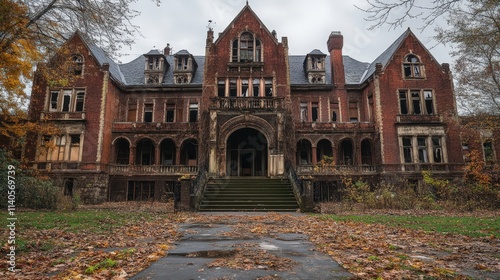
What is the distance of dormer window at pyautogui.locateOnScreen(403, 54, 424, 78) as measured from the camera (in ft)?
88.7

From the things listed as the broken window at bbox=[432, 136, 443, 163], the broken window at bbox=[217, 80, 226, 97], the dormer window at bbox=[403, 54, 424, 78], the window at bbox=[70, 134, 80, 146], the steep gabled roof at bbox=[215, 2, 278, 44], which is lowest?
the broken window at bbox=[432, 136, 443, 163]

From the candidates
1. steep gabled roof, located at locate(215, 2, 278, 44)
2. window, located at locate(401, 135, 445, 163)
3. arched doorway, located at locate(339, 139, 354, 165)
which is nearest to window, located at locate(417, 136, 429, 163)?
window, located at locate(401, 135, 445, 163)

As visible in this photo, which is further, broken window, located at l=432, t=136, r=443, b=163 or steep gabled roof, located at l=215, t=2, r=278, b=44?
steep gabled roof, located at l=215, t=2, r=278, b=44

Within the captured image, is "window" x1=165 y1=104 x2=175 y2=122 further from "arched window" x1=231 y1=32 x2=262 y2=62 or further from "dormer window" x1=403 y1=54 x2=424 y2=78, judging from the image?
"dormer window" x1=403 y1=54 x2=424 y2=78

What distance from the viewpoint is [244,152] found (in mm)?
26234

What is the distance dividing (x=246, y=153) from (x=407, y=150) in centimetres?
1349

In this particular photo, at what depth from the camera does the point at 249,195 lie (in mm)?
18203

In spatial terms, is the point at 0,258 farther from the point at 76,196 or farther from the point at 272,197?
the point at 272,197

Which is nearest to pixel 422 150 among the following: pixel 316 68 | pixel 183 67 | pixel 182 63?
pixel 316 68

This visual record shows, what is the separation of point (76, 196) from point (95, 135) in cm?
1033

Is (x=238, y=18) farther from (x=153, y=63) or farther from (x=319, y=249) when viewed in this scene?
(x=319, y=249)

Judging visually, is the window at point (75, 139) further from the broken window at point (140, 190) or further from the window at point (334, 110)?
the window at point (334, 110)

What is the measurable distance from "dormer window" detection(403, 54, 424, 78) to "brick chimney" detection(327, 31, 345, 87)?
213 inches

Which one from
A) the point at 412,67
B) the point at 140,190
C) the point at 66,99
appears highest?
the point at 412,67
